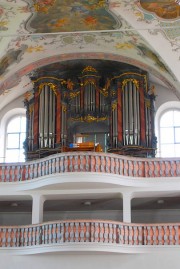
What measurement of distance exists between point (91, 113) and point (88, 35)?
109 inches

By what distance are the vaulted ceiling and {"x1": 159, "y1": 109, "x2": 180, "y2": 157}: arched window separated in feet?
4.76

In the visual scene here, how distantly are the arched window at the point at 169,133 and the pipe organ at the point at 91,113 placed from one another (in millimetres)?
1493

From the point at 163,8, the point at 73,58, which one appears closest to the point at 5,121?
the point at 73,58

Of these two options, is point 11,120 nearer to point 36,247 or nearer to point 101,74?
point 101,74

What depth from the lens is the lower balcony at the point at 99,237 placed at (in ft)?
57.6

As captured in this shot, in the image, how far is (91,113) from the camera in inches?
842

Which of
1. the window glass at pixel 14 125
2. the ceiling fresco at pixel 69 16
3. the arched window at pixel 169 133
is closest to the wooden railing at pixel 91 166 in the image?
the arched window at pixel 169 133

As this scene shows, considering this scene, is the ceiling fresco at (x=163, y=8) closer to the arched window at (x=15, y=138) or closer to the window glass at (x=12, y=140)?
the arched window at (x=15, y=138)

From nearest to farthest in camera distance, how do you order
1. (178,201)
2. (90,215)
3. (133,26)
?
(133,26) < (178,201) < (90,215)

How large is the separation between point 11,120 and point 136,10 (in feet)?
26.4

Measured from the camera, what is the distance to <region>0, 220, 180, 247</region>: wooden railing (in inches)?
696

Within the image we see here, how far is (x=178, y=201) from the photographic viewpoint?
2050cm

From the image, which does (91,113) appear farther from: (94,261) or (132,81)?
(94,261)

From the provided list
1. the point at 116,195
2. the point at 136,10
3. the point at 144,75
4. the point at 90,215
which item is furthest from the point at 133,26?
the point at 90,215
